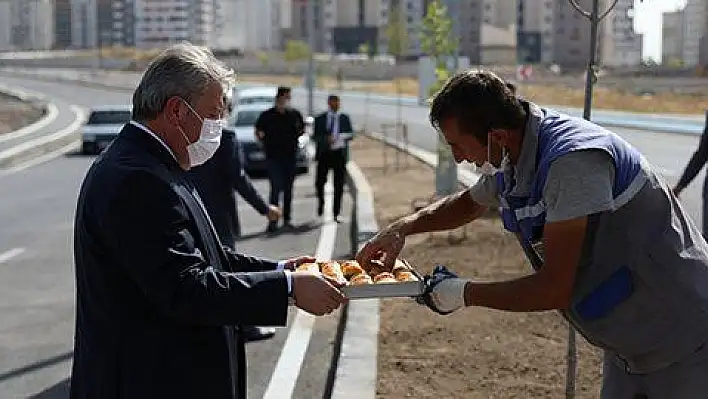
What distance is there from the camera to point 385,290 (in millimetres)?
3674

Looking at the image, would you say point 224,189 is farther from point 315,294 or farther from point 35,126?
point 35,126

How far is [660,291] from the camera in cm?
338

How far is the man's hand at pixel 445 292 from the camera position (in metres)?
3.56

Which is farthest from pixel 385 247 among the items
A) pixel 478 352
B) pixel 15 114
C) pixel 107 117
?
pixel 15 114

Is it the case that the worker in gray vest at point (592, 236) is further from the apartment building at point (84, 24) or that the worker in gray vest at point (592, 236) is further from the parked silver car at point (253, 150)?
the apartment building at point (84, 24)

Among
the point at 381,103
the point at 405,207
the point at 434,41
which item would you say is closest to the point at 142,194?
the point at 405,207

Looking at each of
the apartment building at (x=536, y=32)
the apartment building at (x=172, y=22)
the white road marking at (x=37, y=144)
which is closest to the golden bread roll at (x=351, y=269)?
the white road marking at (x=37, y=144)

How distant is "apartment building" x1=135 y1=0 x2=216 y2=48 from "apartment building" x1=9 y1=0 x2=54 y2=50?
27.0 metres

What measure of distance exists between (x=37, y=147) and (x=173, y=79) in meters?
30.8

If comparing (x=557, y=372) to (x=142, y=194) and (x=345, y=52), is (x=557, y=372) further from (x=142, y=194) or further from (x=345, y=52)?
(x=345, y=52)

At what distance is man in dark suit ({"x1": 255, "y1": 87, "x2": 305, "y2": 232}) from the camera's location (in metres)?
15.3

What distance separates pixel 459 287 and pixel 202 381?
2.66 feet

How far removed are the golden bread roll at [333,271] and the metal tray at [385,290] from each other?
0.08m

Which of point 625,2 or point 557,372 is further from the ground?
point 625,2
